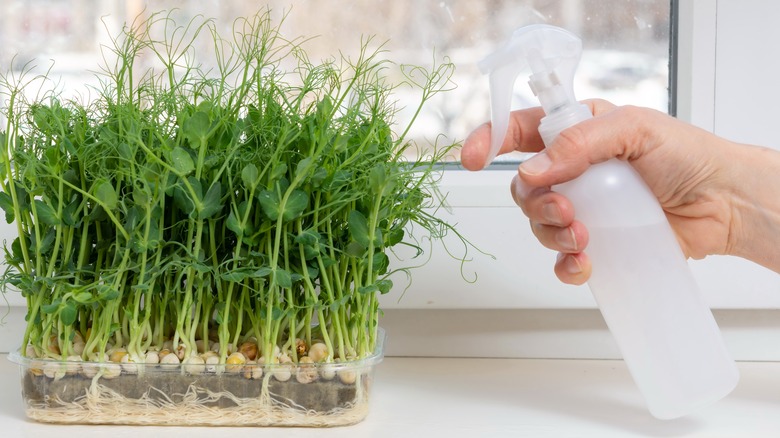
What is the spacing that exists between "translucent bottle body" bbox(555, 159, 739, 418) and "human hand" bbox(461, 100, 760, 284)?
13mm

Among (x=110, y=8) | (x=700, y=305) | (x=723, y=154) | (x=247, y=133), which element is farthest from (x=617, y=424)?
(x=110, y=8)

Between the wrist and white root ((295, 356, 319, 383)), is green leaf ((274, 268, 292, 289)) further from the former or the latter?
the wrist

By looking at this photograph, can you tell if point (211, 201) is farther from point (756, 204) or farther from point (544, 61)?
point (756, 204)

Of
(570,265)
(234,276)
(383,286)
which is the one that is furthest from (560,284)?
(234,276)

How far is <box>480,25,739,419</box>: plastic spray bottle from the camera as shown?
1.75ft

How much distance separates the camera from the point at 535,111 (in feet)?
2.30

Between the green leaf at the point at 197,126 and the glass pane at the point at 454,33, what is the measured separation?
0.38m

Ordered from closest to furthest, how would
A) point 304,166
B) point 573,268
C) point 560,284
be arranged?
point 304,166, point 573,268, point 560,284

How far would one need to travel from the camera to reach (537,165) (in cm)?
54

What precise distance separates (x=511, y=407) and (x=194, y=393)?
0.24 metres

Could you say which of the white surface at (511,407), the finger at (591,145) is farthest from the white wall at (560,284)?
the finger at (591,145)

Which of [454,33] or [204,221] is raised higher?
[454,33]

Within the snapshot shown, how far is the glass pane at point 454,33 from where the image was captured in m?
0.88

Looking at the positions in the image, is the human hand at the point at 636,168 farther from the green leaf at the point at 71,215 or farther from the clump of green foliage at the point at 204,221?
the green leaf at the point at 71,215
